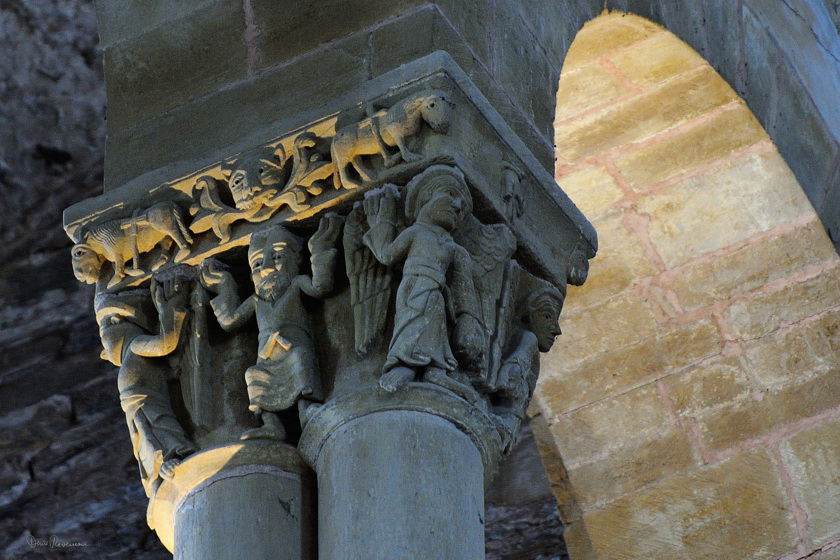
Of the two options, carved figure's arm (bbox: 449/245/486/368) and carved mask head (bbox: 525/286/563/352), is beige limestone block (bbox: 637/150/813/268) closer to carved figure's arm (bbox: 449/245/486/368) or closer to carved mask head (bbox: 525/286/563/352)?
carved mask head (bbox: 525/286/563/352)

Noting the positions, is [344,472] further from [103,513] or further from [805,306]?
[103,513]

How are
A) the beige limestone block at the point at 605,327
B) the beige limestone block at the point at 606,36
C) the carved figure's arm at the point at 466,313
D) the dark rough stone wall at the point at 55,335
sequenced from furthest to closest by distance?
the dark rough stone wall at the point at 55,335
the beige limestone block at the point at 605,327
the beige limestone block at the point at 606,36
the carved figure's arm at the point at 466,313

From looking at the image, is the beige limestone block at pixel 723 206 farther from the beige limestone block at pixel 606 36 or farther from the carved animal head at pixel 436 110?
the carved animal head at pixel 436 110

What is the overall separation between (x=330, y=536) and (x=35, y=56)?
9.86 ft

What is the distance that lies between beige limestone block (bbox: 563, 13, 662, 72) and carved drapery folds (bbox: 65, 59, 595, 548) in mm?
1135

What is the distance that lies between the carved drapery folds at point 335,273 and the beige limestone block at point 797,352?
4.78ft

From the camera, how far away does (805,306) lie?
12.9ft

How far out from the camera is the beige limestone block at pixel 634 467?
3955 mm

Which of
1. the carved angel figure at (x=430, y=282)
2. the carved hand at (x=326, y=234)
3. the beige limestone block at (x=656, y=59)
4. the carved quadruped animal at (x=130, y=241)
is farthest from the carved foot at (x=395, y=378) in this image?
the beige limestone block at (x=656, y=59)

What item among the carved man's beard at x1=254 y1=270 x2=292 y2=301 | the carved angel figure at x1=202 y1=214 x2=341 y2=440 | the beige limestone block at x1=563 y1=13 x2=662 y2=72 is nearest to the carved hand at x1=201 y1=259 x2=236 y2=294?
the carved angel figure at x1=202 y1=214 x2=341 y2=440

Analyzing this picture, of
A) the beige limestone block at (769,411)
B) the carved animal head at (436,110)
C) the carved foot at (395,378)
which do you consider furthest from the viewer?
the beige limestone block at (769,411)

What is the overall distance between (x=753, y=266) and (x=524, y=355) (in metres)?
1.78

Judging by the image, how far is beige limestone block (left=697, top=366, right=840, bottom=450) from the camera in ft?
12.6

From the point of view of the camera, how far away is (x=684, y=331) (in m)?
4.06
